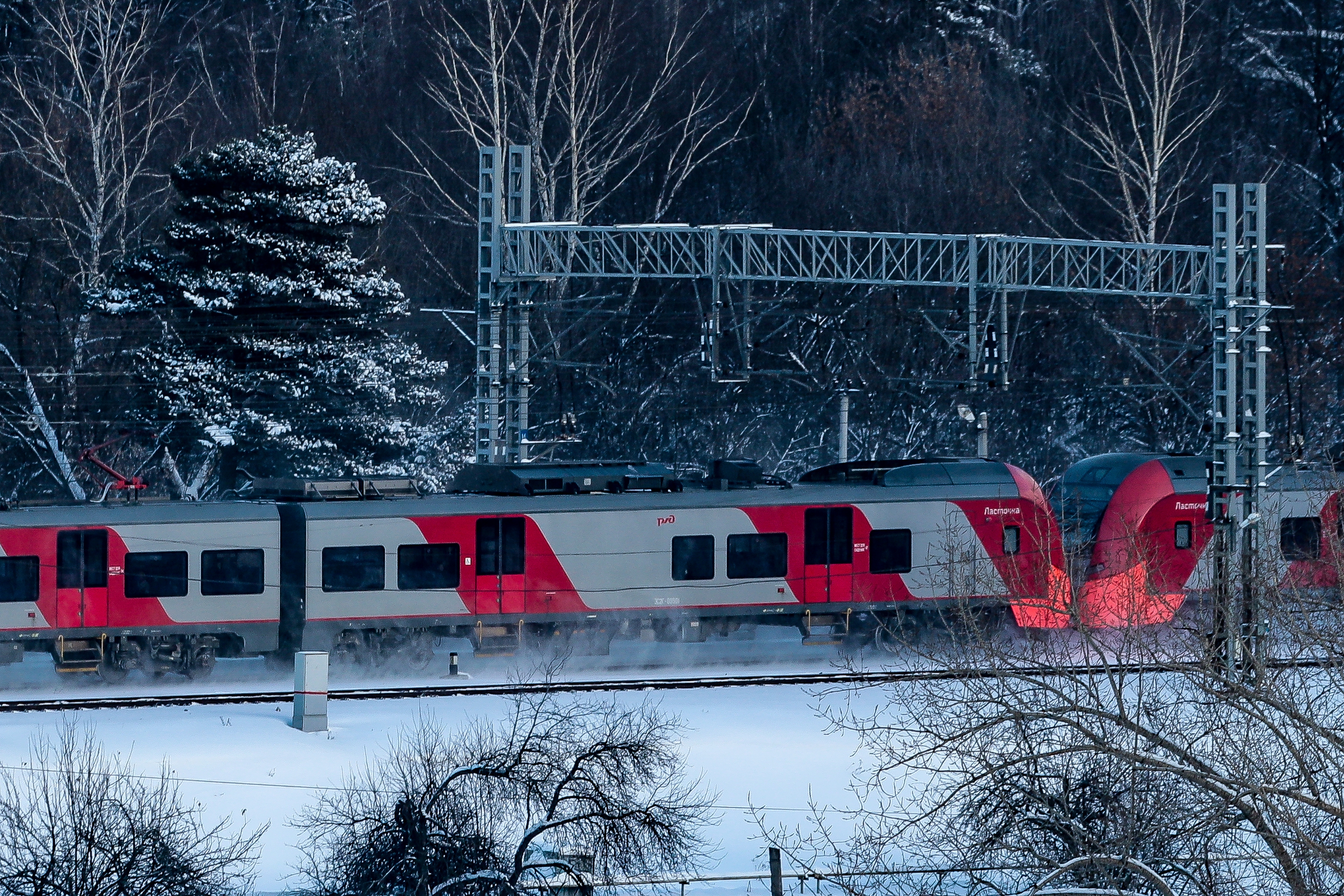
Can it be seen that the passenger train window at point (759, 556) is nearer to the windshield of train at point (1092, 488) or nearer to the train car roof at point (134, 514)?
the windshield of train at point (1092, 488)

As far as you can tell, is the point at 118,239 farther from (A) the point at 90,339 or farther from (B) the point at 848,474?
(B) the point at 848,474

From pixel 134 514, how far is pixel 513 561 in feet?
19.2

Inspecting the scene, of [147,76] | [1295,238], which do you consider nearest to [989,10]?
[1295,238]

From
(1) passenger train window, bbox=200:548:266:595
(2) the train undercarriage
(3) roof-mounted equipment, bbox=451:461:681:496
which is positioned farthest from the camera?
(3) roof-mounted equipment, bbox=451:461:681:496

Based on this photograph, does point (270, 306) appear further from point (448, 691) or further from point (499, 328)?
point (448, 691)

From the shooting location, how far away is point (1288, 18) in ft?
217

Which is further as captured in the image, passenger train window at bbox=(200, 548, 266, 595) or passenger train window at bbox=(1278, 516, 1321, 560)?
passenger train window at bbox=(1278, 516, 1321, 560)

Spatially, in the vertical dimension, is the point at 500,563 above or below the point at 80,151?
below

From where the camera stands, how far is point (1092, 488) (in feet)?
112

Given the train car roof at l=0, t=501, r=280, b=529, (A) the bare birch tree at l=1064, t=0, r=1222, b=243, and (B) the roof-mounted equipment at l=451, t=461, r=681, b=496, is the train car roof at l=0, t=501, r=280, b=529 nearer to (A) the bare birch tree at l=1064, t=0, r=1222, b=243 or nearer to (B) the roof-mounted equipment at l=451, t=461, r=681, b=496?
(B) the roof-mounted equipment at l=451, t=461, r=681, b=496

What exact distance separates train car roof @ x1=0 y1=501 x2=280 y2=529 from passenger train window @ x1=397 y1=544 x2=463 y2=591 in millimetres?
2087

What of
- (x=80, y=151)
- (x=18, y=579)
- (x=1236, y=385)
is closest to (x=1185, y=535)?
(x=1236, y=385)

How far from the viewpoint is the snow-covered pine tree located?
140ft

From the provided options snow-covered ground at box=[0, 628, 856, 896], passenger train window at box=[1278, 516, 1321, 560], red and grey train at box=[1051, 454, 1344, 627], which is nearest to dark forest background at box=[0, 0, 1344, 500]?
red and grey train at box=[1051, 454, 1344, 627]
